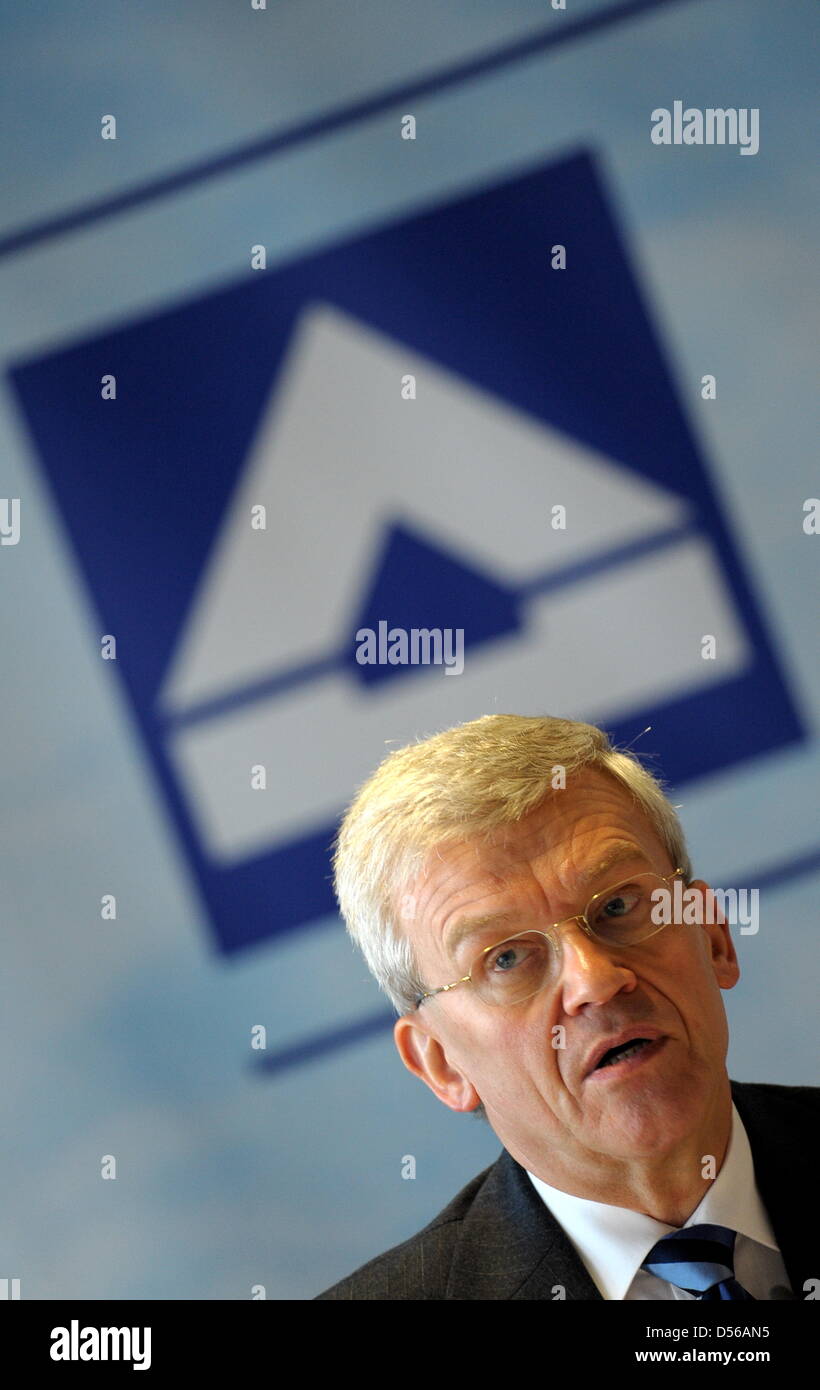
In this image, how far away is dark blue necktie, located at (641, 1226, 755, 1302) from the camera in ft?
4.29

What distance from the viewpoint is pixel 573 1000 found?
1.36 m

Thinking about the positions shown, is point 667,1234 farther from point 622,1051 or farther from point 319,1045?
point 319,1045

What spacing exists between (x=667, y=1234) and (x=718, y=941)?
1.04 ft

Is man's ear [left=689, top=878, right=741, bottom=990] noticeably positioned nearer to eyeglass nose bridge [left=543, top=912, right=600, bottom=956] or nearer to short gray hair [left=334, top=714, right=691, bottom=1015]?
short gray hair [left=334, top=714, right=691, bottom=1015]

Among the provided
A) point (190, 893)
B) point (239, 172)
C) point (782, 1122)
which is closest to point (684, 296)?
point (239, 172)

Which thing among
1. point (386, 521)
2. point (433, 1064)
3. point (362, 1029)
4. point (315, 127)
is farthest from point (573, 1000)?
point (315, 127)

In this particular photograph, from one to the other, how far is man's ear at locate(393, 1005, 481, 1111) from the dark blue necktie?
0.85 feet

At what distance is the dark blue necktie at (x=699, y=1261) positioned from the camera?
4.29 ft

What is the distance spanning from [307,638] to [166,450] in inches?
17.8

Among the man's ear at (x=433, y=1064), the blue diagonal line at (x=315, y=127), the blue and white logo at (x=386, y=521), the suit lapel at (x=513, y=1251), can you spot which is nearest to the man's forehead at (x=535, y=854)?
the man's ear at (x=433, y=1064)

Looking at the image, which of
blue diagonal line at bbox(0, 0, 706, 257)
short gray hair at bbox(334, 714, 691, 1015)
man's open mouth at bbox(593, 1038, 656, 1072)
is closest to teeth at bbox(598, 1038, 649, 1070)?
man's open mouth at bbox(593, 1038, 656, 1072)

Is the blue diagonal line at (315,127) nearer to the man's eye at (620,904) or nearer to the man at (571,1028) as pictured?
the man at (571,1028)

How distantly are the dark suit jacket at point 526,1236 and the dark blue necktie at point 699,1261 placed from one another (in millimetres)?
63

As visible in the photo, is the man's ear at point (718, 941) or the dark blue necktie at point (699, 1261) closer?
the dark blue necktie at point (699, 1261)
